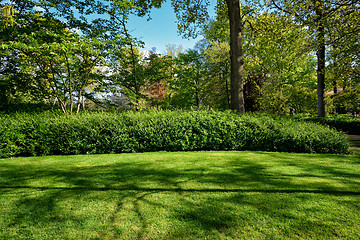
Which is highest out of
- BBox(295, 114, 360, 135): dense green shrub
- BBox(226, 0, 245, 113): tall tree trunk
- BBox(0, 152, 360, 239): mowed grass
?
BBox(226, 0, 245, 113): tall tree trunk

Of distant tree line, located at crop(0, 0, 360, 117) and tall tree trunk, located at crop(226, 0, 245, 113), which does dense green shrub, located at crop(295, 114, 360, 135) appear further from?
tall tree trunk, located at crop(226, 0, 245, 113)

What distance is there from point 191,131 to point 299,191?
4202mm

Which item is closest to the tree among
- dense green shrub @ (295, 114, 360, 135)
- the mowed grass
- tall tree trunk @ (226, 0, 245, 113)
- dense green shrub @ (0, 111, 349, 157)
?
tall tree trunk @ (226, 0, 245, 113)

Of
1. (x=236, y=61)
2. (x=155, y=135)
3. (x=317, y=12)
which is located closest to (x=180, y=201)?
(x=155, y=135)

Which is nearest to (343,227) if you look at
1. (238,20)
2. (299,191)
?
(299,191)

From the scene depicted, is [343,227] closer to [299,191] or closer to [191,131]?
[299,191]

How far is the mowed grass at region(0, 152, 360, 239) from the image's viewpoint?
2350mm

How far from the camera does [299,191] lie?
11.1 ft

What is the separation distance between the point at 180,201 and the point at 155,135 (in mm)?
4073

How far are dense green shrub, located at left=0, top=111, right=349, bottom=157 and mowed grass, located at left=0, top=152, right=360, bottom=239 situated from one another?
69.1 inches

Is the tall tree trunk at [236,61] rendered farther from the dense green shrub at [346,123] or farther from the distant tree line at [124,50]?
the dense green shrub at [346,123]

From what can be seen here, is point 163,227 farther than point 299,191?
No

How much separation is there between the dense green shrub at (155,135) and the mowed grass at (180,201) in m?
1.76

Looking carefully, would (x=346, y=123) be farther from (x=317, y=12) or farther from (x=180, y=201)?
(x=180, y=201)
